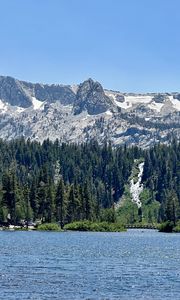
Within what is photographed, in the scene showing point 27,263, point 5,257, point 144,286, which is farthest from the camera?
point 5,257

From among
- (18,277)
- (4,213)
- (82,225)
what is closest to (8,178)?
(4,213)

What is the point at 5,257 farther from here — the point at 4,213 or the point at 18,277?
the point at 4,213

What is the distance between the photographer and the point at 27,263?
263ft

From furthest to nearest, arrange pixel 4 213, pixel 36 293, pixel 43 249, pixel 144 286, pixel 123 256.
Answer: pixel 4 213, pixel 43 249, pixel 123 256, pixel 144 286, pixel 36 293

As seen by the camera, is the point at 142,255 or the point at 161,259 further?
the point at 142,255

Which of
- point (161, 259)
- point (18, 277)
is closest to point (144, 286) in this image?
point (18, 277)

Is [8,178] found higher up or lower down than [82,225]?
higher up

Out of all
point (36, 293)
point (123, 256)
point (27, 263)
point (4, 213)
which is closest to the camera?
point (36, 293)

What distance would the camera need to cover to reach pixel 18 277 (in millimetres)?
65625

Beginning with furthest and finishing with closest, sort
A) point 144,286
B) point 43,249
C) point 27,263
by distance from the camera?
point 43,249 < point 27,263 < point 144,286

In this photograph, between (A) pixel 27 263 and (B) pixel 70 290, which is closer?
(B) pixel 70 290

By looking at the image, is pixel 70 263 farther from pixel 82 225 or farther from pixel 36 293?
pixel 82 225

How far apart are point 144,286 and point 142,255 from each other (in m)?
36.3

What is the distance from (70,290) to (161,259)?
35.3 m
